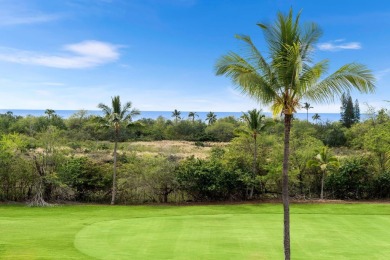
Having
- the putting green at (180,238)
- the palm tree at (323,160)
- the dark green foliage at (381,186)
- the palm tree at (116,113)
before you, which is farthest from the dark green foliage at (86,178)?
the dark green foliage at (381,186)

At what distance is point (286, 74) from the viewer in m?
10.6

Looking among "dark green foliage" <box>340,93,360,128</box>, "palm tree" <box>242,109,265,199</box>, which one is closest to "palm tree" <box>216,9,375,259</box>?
"palm tree" <box>242,109,265,199</box>

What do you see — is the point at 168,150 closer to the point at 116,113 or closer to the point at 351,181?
the point at 116,113

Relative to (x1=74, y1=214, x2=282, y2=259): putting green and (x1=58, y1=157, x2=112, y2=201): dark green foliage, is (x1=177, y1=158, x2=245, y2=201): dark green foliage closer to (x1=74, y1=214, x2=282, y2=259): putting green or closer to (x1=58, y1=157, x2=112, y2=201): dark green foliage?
(x1=58, y1=157, x2=112, y2=201): dark green foliage

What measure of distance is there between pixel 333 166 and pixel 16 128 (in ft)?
176

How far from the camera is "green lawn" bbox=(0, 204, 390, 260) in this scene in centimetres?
1466

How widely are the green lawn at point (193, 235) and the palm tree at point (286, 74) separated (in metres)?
5.29

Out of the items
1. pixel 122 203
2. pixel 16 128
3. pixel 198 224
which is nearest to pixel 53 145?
pixel 122 203

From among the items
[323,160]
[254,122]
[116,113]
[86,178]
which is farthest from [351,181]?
[86,178]

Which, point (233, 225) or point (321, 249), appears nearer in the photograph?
point (321, 249)

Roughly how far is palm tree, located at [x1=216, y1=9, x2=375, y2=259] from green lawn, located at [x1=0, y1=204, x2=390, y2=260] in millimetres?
5288

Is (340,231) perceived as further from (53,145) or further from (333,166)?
(53,145)

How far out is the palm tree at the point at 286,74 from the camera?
10602mm

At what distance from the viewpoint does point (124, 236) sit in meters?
17.6
